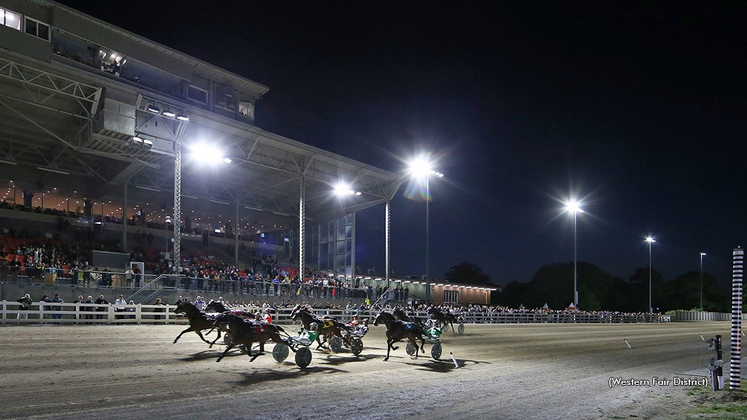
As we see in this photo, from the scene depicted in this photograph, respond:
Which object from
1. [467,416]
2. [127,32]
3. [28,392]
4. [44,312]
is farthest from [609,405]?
[127,32]

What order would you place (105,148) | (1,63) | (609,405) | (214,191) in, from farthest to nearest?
(214,191) < (105,148) < (1,63) < (609,405)

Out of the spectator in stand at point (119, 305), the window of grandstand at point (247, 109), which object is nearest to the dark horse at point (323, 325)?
the spectator in stand at point (119, 305)

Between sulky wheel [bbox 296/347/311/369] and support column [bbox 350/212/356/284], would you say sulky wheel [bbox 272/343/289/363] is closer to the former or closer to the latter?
sulky wheel [bbox 296/347/311/369]

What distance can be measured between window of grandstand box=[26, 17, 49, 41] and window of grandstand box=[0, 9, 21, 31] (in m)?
0.45

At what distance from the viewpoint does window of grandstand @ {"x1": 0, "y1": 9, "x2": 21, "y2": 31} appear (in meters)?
28.8

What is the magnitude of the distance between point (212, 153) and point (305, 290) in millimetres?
10672

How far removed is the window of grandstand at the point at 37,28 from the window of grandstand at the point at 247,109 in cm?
1459

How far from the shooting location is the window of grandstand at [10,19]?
94.5 feet

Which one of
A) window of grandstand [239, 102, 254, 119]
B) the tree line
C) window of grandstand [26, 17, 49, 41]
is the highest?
window of grandstand [26, 17, 49, 41]

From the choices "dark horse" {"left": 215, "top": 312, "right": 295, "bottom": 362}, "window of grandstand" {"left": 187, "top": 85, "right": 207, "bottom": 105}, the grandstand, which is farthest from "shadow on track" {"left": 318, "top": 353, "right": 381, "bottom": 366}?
"window of grandstand" {"left": 187, "top": 85, "right": 207, "bottom": 105}

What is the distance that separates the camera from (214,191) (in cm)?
5128

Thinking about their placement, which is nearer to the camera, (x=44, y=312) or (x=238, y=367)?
(x=238, y=367)

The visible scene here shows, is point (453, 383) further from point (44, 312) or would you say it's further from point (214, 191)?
point (214, 191)

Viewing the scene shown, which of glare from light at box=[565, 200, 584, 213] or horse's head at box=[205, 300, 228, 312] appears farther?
glare from light at box=[565, 200, 584, 213]
